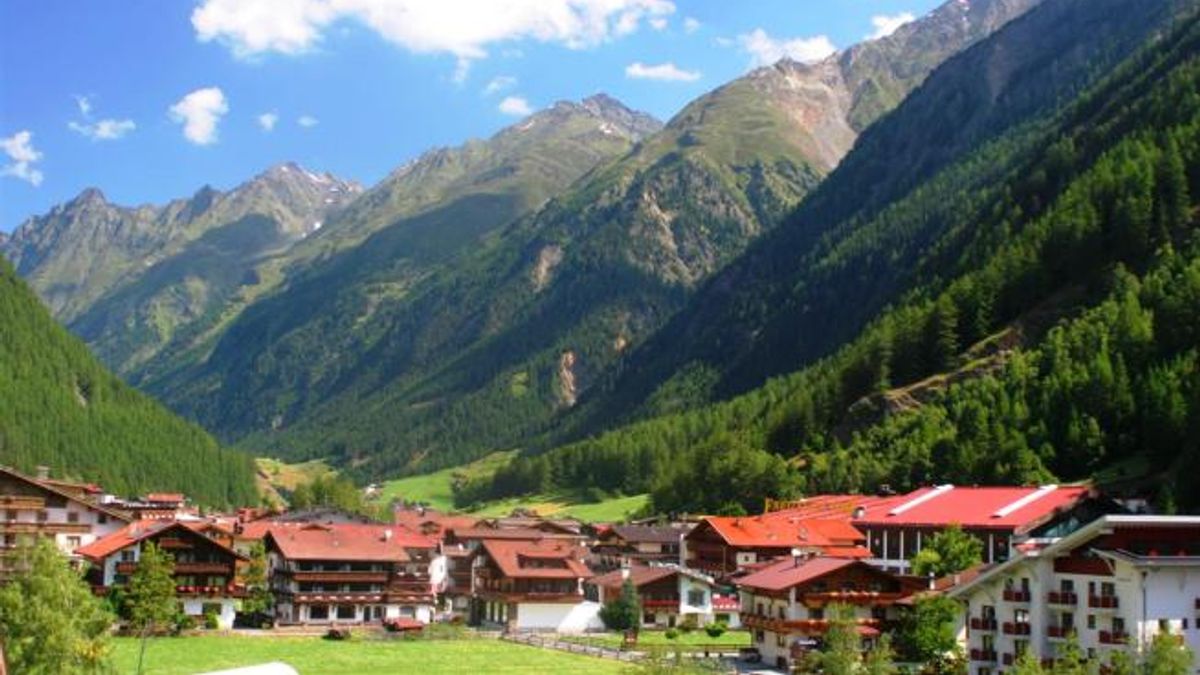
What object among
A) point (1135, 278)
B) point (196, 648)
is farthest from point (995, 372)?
point (196, 648)

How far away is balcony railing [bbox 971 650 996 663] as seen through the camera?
69375 mm

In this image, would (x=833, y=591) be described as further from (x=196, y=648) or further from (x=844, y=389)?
(x=844, y=389)

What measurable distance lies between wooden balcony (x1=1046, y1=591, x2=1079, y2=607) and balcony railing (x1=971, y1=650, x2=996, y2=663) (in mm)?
4853

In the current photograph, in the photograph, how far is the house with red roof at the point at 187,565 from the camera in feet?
338

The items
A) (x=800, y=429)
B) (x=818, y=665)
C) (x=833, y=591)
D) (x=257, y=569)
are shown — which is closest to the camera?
(x=818, y=665)

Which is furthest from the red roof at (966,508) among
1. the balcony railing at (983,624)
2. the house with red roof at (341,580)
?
the house with red roof at (341,580)

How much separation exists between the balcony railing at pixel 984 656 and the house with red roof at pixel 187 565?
58139 millimetres

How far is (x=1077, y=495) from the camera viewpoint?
4035 inches

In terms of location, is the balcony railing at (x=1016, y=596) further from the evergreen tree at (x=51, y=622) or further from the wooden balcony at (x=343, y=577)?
the wooden balcony at (x=343, y=577)

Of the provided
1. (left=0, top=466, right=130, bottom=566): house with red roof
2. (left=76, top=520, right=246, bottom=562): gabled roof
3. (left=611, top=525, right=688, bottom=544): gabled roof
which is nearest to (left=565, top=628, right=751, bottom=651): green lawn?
(left=76, top=520, right=246, bottom=562): gabled roof

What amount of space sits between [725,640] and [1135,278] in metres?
82.3

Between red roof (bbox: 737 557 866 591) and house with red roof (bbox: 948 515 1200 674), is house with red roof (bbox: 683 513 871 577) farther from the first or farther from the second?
house with red roof (bbox: 948 515 1200 674)

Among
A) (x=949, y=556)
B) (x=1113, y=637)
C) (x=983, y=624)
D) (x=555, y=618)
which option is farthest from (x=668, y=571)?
(x=1113, y=637)

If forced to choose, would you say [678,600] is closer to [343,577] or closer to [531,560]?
[531,560]
